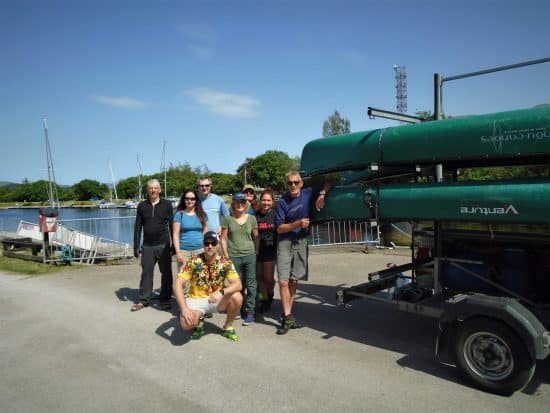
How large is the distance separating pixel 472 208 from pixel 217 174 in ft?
408

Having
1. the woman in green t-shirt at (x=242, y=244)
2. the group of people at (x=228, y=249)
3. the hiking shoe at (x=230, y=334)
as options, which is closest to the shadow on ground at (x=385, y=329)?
the group of people at (x=228, y=249)

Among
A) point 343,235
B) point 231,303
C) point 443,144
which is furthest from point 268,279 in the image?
point 343,235

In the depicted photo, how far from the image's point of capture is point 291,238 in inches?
203

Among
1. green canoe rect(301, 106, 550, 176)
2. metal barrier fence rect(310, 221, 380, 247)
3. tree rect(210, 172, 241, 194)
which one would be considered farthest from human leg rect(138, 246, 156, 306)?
tree rect(210, 172, 241, 194)

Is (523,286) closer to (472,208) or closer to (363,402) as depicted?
(472,208)

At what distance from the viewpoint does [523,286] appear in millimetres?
4250

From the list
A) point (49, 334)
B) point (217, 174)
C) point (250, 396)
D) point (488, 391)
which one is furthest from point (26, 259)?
point (217, 174)

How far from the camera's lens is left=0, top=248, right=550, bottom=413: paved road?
331 cm

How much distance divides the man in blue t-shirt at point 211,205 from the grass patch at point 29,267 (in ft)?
18.9

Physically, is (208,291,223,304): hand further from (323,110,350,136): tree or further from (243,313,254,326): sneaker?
(323,110,350,136): tree

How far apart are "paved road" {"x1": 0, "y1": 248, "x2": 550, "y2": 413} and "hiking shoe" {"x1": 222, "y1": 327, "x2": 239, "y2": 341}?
11cm

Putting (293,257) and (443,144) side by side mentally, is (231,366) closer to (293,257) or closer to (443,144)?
(293,257)

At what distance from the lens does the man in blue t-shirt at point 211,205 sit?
6027 millimetres

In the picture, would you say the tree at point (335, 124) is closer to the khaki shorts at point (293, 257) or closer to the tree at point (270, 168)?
the tree at point (270, 168)
